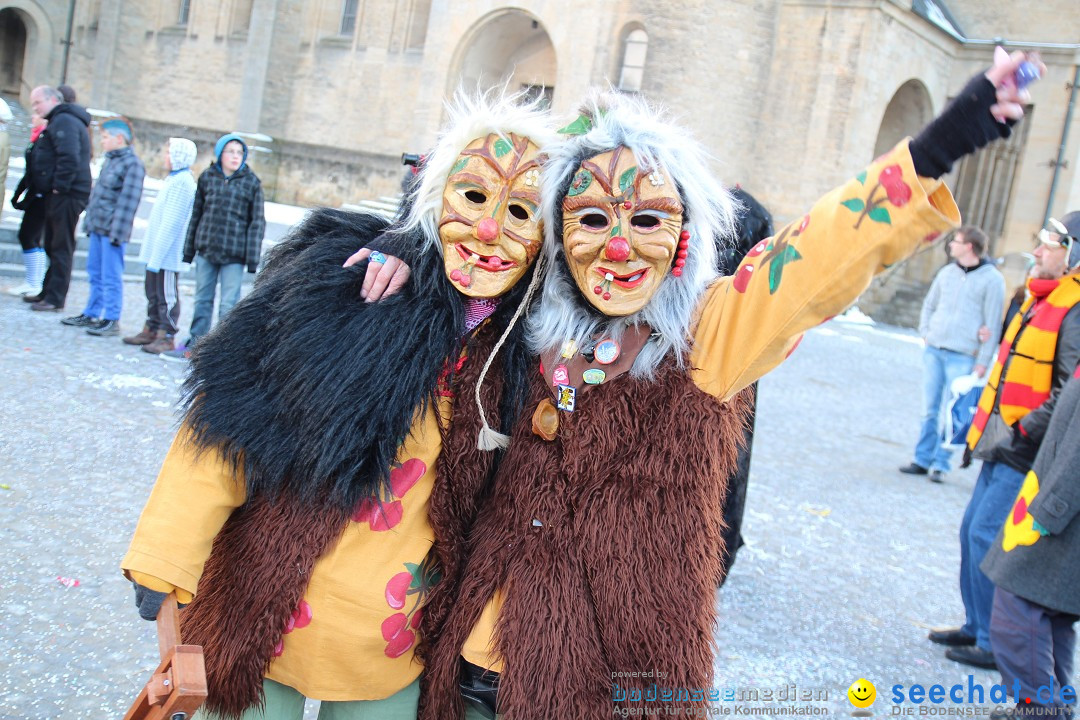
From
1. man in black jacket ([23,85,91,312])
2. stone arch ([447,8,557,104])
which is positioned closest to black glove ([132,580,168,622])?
man in black jacket ([23,85,91,312])

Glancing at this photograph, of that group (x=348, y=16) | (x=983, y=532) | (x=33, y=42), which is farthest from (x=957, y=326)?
(x=33, y=42)

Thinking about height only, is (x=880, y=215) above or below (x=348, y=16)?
below

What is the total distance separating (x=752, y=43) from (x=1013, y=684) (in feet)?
65.2

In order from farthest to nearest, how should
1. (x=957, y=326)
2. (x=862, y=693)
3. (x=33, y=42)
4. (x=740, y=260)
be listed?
1. (x=33, y=42)
2. (x=957, y=326)
3. (x=862, y=693)
4. (x=740, y=260)

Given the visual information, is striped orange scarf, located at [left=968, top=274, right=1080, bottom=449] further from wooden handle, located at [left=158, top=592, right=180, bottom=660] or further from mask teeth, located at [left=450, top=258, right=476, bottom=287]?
wooden handle, located at [left=158, top=592, right=180, bottom=660]

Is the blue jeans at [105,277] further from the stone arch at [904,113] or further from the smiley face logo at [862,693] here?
the stone arch at [904,113]

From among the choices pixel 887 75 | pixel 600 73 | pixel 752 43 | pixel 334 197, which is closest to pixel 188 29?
pixel 334 197

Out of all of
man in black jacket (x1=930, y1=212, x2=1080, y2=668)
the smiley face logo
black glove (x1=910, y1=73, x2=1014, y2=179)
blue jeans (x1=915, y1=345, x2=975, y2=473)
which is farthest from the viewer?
blue jeans (x1=915, y1=345, x2=975, y2=473)

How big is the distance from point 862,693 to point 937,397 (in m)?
4.36

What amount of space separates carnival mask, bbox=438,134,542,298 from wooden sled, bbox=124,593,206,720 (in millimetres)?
873

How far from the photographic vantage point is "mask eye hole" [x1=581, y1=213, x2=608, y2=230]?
197cm

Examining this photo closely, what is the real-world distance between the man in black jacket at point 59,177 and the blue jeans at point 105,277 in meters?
0.52

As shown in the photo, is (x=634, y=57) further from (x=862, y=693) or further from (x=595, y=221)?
(x=595, y=221)

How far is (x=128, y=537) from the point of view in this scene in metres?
4.28
